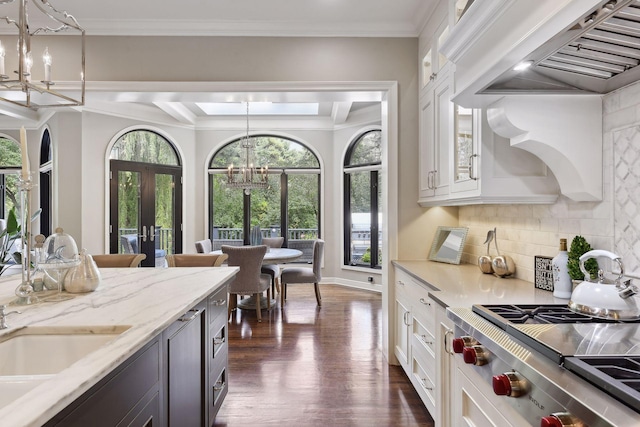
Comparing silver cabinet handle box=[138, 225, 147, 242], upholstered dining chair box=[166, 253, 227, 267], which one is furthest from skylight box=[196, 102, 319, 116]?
upholstered dining chair box=[166, 253, 227, 267]

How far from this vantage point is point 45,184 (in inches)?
233

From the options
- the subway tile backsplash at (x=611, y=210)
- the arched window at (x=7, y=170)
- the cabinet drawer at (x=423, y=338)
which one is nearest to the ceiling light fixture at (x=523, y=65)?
the subway tile backsplash at (x=611, y=210)

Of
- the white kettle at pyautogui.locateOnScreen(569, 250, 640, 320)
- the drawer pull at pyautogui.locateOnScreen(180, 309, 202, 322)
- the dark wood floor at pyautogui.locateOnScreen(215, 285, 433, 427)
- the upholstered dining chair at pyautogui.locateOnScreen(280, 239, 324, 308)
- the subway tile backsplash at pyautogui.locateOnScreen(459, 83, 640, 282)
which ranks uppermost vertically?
the subway tile backsplash at pyautogui.locateOnScreen(459, 83, 640, 282)

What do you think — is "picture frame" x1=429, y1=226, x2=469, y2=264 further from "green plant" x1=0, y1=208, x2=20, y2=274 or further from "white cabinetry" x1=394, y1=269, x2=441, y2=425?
"green plant" x1=0, y1=208, x2=20, y2=274

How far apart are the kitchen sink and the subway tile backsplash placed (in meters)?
1.97

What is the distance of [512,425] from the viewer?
1063 mm

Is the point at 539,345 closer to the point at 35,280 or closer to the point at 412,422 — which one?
the point at 412,422

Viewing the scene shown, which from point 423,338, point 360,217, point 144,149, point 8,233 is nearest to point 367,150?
point 360,217

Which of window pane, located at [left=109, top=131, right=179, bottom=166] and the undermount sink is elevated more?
window pane, located at [left=109, top=131, right=179, bottom=166]

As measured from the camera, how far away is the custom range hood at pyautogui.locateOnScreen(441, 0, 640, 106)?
3.28 feet

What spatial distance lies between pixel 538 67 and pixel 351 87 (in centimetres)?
182

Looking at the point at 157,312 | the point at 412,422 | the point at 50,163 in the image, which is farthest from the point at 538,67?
the point at 50,163

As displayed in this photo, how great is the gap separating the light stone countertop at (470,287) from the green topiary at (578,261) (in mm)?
136

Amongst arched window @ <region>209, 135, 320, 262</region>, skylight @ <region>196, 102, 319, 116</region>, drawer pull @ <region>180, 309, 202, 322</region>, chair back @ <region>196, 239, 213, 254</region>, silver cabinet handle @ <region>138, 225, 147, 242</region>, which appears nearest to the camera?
drawer pull @ <region>180, 309, 202, 322</region>
